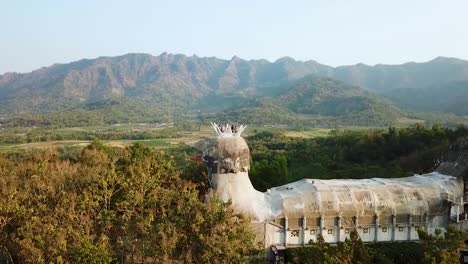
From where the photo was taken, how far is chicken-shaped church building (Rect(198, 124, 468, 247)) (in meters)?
23.2

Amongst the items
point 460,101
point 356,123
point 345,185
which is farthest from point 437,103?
point 345,185

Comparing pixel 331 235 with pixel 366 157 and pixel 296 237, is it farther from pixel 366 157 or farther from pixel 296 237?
pixel 366 157

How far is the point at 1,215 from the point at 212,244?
9448 millimetres

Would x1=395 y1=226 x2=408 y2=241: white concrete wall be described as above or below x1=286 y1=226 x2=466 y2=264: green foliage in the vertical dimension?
below

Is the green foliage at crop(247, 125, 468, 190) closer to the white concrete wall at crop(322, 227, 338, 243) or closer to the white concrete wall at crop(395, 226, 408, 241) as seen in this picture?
the white concrete wall at crop(395, 226, 408, 241)

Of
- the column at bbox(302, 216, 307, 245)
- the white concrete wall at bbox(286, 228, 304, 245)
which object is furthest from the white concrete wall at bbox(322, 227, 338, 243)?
the white concrete wall at bbox(286, 228, 304, 245)

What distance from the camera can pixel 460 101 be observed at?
17575 centimetres

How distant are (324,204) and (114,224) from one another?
1012 cm

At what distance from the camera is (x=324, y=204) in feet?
77.2

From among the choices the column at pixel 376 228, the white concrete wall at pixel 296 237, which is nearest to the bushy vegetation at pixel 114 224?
the white concrete wall at pixel 296 237

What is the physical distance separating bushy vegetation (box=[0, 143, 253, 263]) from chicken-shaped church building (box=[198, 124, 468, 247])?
9.71 feet

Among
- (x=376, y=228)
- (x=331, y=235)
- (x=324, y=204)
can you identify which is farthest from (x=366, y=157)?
(x=324, y=204)

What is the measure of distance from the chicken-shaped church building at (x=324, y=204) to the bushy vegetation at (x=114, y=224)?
2959mm

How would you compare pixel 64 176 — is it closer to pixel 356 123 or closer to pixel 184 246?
pixel 184 246
